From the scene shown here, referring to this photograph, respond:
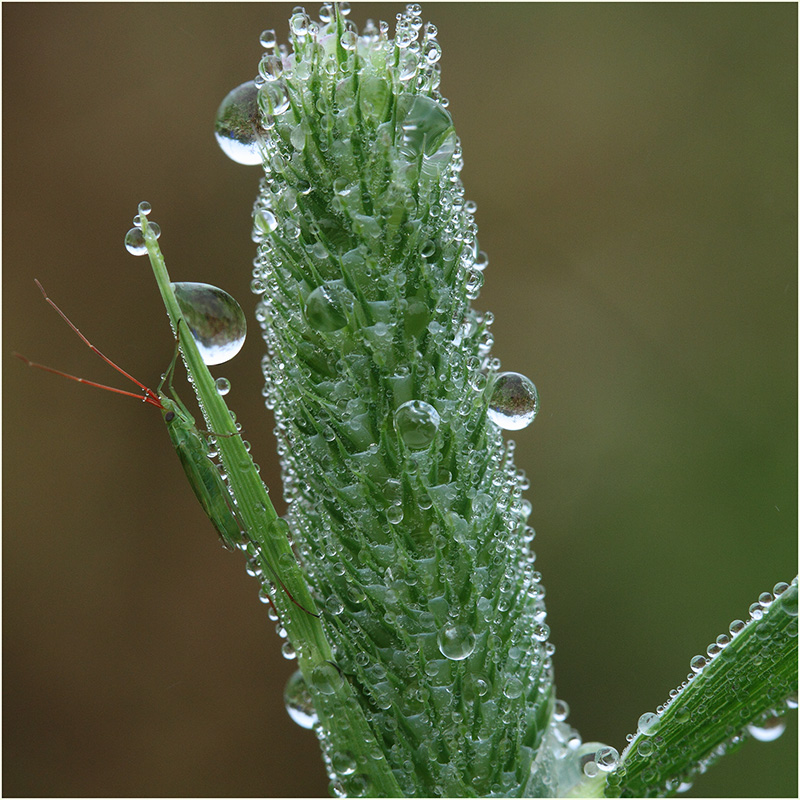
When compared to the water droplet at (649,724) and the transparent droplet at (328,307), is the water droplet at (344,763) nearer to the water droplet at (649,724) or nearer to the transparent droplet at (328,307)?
the water droplet at (649,724)

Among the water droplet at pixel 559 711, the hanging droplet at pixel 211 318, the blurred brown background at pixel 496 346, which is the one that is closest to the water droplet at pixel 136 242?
the hanging droplet at pixel 211 318

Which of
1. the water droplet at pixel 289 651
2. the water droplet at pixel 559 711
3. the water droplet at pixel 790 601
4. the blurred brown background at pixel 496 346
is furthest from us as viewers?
the blurred brown background at pixel 496 346

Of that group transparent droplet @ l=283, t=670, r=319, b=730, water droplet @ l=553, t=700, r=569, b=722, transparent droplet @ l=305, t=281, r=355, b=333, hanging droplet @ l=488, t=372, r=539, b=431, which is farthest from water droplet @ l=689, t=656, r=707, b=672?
transparent droplet @ l=305, t=281, r=355, b=333

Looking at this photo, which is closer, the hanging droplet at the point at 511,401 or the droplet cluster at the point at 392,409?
the droplet cluster at the point at 392,409

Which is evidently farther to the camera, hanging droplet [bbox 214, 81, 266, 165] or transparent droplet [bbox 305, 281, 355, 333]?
hanging droplet [bbox 214, 81, 266, 165]

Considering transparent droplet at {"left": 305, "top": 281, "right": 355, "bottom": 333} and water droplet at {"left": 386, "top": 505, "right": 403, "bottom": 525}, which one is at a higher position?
transparent droplet at {"left": 305, "top": 281, "right": 355, "bottom": 333}

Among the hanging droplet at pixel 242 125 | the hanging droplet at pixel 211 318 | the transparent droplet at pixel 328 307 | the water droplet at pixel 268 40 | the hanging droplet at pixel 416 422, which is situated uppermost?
the water droplet at pixel 268 40

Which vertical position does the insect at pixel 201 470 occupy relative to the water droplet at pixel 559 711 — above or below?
above

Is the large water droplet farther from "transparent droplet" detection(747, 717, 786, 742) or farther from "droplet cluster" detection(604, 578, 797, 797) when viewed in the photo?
"transparent droplet" detection(747, 717, 786, 742)

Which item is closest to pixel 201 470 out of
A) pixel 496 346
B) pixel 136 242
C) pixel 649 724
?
pixel 136 242
